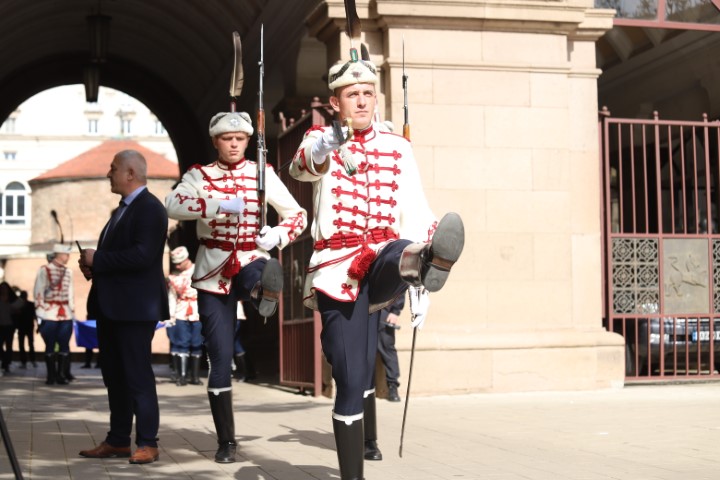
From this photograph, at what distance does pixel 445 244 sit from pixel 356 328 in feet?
2.76

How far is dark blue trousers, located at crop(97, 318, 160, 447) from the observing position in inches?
296

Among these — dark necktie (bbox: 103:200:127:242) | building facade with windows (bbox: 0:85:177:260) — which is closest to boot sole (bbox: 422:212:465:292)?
dark necktie (bbox: 103:200:127:242)

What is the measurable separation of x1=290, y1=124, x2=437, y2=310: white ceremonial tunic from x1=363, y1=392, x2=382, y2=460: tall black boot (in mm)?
1296

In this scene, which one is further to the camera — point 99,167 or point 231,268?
point 99,167

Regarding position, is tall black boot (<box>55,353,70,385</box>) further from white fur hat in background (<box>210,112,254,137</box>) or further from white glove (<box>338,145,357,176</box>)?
white glove (<box>338,145,357,176</box>)

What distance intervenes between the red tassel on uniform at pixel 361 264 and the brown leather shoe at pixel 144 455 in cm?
216

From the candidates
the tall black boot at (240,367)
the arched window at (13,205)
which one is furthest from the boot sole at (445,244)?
the arched window at (13,205)

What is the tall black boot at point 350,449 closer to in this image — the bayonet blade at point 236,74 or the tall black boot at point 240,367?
the bayonet blade at point 236,74

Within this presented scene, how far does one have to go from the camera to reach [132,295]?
752 cm

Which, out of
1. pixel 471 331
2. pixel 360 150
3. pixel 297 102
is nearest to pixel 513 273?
pixel 471 331

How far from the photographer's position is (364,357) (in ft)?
19.4

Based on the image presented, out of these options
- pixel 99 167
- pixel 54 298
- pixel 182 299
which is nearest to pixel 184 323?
pixel 182 299

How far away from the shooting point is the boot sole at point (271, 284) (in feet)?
22.2

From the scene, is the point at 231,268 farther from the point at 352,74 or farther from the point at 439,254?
the point at 439,254
